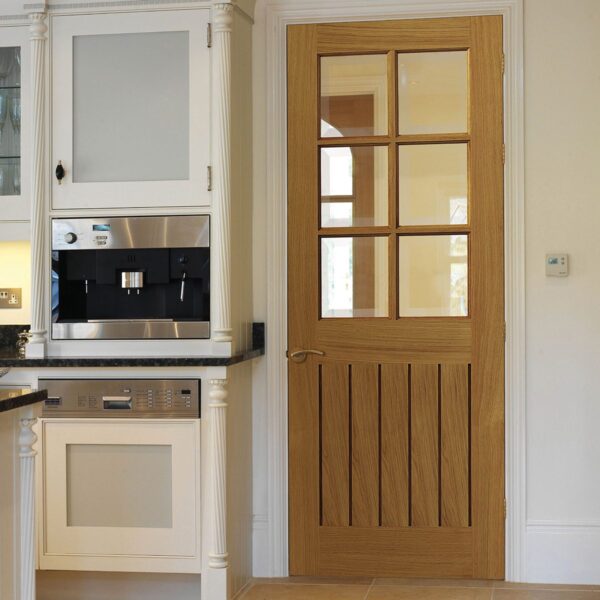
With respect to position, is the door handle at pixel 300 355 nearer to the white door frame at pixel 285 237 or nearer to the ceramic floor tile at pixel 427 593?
the white door frame at pixel 285 237

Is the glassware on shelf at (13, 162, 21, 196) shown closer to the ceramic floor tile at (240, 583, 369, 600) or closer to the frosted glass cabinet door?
the frosted glass cabinet door

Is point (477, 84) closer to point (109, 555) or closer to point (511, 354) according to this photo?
point (511, 354)

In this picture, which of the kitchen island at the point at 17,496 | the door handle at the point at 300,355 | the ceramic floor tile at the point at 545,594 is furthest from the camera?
the door handle at the point at 300,355

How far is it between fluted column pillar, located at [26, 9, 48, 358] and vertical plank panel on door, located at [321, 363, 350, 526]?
117 centimetres

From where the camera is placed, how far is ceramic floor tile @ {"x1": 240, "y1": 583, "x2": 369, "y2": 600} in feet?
12.3

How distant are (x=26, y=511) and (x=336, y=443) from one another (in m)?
1.66

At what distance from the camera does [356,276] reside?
3.95 m

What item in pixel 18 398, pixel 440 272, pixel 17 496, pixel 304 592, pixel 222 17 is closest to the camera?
pixel 18 398

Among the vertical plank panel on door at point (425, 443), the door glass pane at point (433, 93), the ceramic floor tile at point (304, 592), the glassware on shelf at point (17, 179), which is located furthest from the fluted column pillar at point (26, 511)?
the door glass pane at point (433, 93)

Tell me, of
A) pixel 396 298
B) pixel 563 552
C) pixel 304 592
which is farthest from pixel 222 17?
pixel 563 552

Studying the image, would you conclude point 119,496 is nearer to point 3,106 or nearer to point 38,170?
point 38,170

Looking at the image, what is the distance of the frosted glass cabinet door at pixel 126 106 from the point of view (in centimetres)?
364

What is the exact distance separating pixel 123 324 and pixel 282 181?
91cm

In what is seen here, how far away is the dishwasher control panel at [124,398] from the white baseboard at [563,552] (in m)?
1.49
